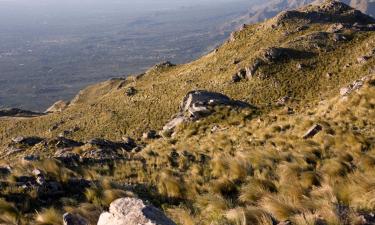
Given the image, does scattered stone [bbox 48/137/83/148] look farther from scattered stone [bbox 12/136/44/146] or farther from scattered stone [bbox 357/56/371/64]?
scattered stone [bbox 357/56/371/64]

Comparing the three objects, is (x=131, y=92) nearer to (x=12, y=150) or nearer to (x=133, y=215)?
(x=12, y=150)

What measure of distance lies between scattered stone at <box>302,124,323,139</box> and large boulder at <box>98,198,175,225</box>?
9.57m

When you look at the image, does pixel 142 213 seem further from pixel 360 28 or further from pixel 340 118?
pixel 360 28

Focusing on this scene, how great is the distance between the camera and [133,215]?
6.82m

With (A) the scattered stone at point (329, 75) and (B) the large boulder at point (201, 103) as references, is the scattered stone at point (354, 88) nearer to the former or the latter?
(B) the large boulder at point (201, 103)

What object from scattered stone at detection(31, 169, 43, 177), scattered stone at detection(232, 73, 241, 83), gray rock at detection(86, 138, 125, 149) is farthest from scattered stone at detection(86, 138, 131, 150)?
scattered stone at detection(232, 73, 241, 83)

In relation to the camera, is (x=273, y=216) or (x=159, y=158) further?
(x=159, y=158)

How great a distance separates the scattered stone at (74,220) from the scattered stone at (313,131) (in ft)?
31.2

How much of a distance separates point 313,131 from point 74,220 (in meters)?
10.0

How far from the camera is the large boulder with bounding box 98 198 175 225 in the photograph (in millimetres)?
6649

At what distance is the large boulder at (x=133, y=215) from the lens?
6.65 metres

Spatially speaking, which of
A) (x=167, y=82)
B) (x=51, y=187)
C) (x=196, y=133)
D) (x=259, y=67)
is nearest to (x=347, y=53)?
(x=259, y=67)

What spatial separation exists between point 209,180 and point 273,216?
3.88 meters

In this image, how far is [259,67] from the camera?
51.6 metres
